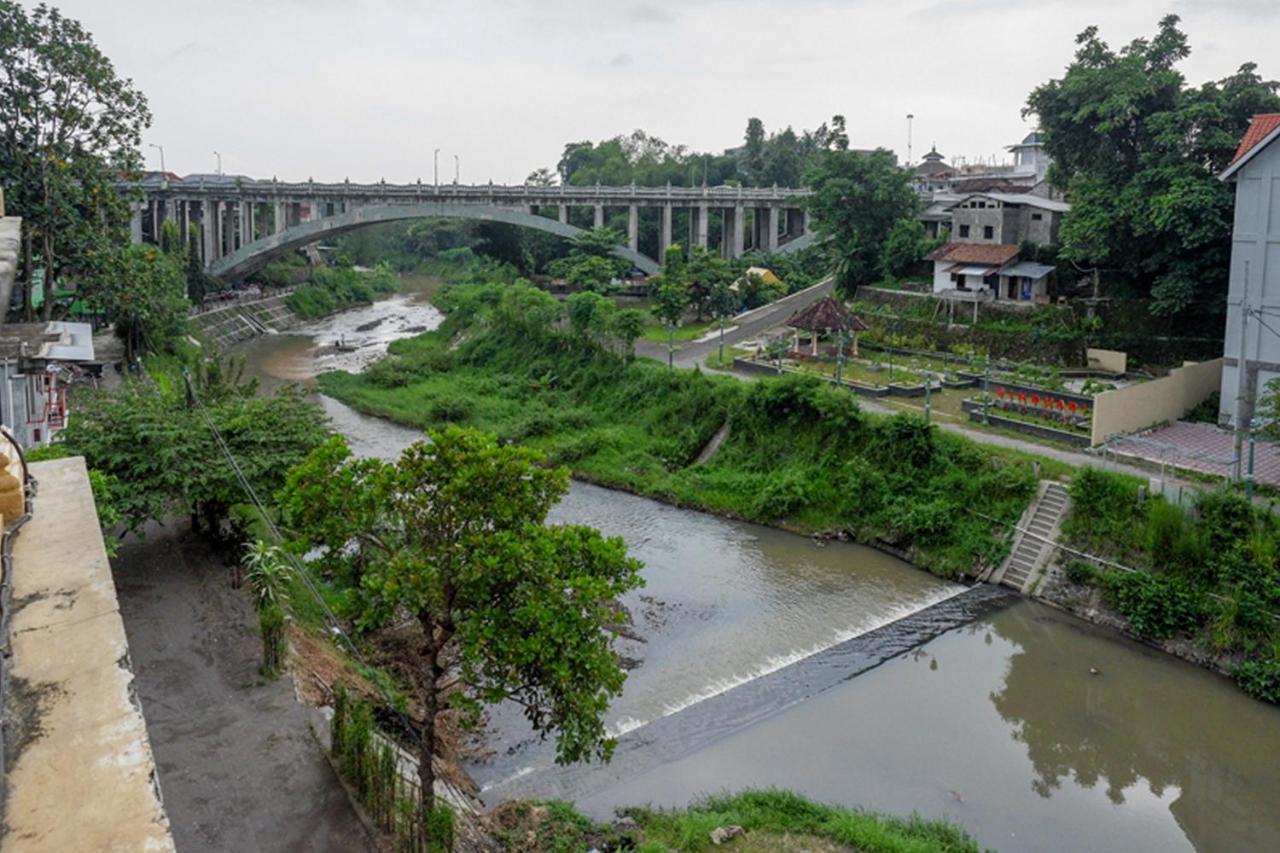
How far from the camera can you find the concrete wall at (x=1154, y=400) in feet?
76.8

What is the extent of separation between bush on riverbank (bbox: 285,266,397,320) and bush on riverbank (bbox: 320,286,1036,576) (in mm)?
22439

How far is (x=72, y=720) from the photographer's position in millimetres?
4250

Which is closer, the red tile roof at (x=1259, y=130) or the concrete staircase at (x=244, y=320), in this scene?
the red tile roof at (x=1259, y=130)

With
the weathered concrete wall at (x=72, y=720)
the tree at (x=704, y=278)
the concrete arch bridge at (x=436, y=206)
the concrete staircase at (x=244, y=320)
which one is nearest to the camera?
the weathered concrete wall at (x=72, y=720)

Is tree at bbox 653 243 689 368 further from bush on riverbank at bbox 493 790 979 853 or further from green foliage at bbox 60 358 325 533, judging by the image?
bush on riverbank at bbox 493 790 979 853

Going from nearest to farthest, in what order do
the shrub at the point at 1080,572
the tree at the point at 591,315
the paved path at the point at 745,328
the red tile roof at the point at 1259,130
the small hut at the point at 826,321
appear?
the shrub at the point at 1080,572
the red tile roof at the point at 1259,130
the small hut at the point at 826,321
the tree at the point at 591,315
the paved path at the point at 745,328

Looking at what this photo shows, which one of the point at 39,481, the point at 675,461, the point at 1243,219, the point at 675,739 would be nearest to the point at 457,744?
the point at 675,739

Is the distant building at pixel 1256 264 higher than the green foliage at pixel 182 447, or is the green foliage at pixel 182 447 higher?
the distant building at pixel 1256 264

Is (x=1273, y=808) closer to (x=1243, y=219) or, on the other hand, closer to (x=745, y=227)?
(x=1243, y=219)

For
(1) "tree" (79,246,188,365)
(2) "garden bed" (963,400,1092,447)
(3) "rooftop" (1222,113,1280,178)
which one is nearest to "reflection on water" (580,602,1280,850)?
(2) "garden bed" (963,400,1092,447)

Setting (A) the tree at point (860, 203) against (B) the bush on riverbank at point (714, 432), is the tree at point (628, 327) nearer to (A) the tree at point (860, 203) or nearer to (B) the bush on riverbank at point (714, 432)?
(B) the bush on riverbank at point (714, 432)

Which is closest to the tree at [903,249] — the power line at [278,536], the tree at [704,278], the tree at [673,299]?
the tree at [704,278]

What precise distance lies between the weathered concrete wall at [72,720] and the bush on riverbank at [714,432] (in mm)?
19117

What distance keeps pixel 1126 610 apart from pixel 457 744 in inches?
482
